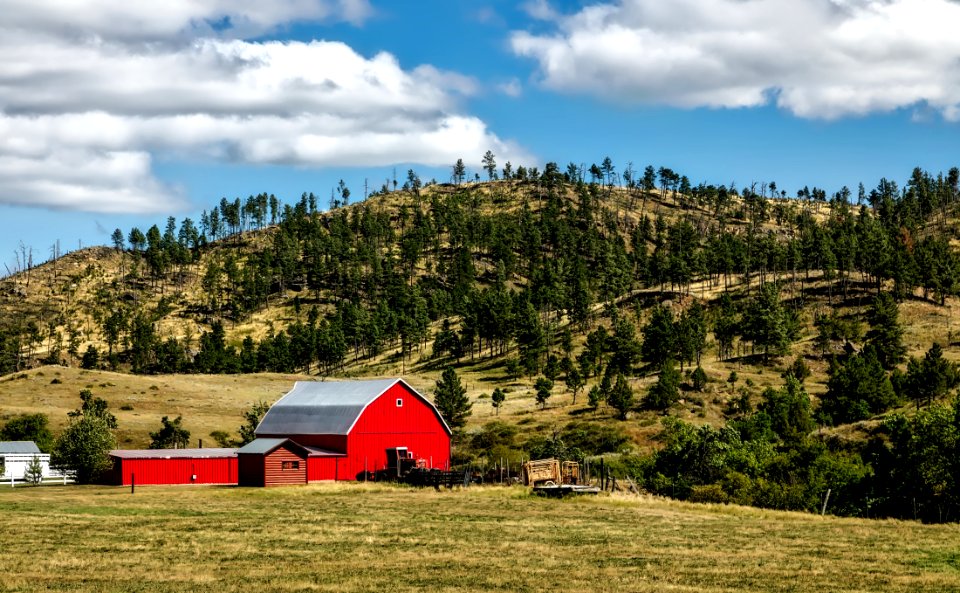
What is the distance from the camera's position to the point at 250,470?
6391 cm

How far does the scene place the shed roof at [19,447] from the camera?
83.0 m

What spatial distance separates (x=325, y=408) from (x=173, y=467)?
37.3 ft

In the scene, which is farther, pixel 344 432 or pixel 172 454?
pixel 172 454

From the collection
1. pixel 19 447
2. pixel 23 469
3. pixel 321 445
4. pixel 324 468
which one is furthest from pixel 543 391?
pixel 23 469

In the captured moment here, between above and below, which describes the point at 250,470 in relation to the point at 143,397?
below

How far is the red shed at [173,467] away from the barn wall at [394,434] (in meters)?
9.91

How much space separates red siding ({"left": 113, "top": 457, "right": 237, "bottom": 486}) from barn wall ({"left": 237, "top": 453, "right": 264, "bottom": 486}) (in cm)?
607

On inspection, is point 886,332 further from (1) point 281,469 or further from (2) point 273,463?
(2) point 273,463

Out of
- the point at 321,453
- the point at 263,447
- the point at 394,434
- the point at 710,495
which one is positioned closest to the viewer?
the point at 710,495

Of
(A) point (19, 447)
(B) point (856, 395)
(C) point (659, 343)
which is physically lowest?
(A) point (19, 447)

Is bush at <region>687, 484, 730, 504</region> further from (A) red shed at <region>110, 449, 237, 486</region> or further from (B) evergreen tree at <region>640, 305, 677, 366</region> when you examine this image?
(B) evergreen tree at <region>640, 305, 677, 366</region>

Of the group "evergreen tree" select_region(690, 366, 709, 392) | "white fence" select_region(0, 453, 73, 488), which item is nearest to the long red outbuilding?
"white fence" select_region(0, 453, 73, 488)

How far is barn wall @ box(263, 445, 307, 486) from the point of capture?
206 ft

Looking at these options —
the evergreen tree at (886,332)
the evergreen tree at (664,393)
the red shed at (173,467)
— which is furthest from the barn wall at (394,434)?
the evergreen tree at (886,332)
